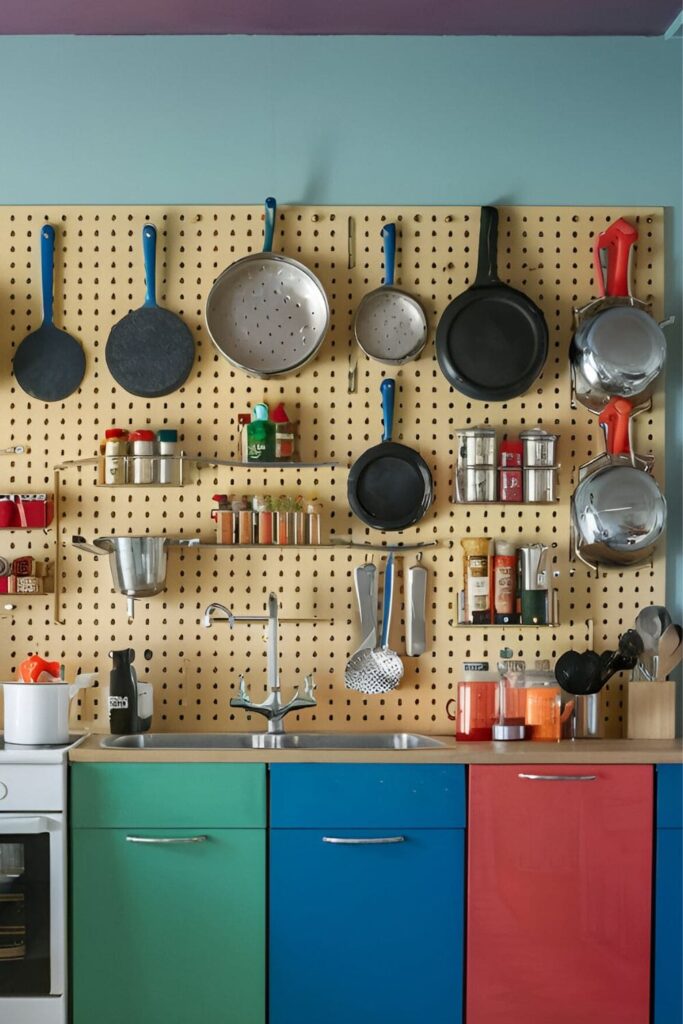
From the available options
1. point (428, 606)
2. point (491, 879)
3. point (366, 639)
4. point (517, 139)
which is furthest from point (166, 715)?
point (517, 139)

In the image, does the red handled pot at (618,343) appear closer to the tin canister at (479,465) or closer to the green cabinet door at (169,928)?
the tin canister at (479,465)

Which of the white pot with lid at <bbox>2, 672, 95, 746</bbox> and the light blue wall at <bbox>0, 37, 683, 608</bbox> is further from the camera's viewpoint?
the light blue wall at <bbox>0, 37, 683, 608</bbox>

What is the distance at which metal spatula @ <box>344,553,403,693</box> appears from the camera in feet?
10.2

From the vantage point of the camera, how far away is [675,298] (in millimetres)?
3217

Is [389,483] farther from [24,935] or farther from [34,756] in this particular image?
[24,935]

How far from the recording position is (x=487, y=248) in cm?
314

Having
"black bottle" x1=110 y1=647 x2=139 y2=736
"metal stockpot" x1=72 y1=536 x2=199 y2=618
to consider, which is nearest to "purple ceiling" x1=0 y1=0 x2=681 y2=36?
"metal stockpot" x1=72 y1=536 x2=199 y2=618

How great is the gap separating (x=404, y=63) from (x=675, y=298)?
1.08 m

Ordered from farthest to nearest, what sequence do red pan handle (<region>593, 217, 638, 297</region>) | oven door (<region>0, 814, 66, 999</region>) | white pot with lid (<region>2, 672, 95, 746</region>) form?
red pan handle (<region>593, 217, 638, 297</region>) → white pot with lid (<region>2, 672, 95, 746</region>) → oven door (<region>0, 814, 66, 999</region>)

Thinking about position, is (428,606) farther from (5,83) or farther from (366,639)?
(5,83)

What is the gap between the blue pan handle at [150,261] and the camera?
3125mm

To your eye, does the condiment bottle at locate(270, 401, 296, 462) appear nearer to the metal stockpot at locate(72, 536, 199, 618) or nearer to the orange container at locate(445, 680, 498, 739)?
the metal stockpot at locate(72, 536, 199, 618)

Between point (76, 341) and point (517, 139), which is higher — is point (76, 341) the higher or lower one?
the lower one

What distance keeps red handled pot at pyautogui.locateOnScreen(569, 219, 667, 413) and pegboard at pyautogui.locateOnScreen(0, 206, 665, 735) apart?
0.09 meters
